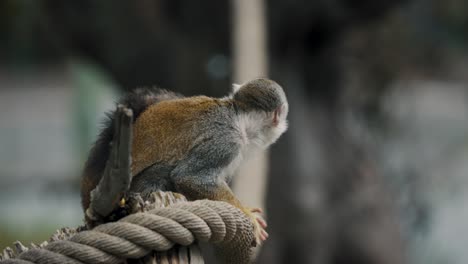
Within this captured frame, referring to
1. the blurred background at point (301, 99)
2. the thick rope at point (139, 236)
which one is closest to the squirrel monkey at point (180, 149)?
the thick rope at point (139, 236)

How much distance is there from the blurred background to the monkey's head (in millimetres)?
1292

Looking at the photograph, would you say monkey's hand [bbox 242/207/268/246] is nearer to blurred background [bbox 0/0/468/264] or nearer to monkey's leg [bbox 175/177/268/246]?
monkey's leg [bbox 175/177/268/246]

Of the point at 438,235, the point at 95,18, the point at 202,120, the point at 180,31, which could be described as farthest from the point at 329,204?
the point at 202,120

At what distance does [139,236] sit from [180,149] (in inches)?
23.7

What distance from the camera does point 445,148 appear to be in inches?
333

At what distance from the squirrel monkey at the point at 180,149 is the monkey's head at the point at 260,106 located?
0.06 m

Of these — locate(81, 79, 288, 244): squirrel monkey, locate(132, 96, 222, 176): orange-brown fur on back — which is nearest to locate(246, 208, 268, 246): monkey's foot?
locate(81, 79, 288, 244): squirrel monkey

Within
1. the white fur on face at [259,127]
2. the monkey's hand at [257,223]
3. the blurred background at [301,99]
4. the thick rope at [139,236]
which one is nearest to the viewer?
the thick rope at [139,236]

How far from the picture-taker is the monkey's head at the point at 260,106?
87.0 inches

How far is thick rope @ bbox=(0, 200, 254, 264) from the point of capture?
4.70 ft

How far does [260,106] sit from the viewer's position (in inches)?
87.7

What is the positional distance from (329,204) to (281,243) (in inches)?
20.2

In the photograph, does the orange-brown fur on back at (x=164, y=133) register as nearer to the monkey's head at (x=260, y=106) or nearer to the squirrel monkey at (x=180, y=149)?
the squirrel monkey at (x=180, y=149)

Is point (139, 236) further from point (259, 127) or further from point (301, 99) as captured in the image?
point (301, 99)
